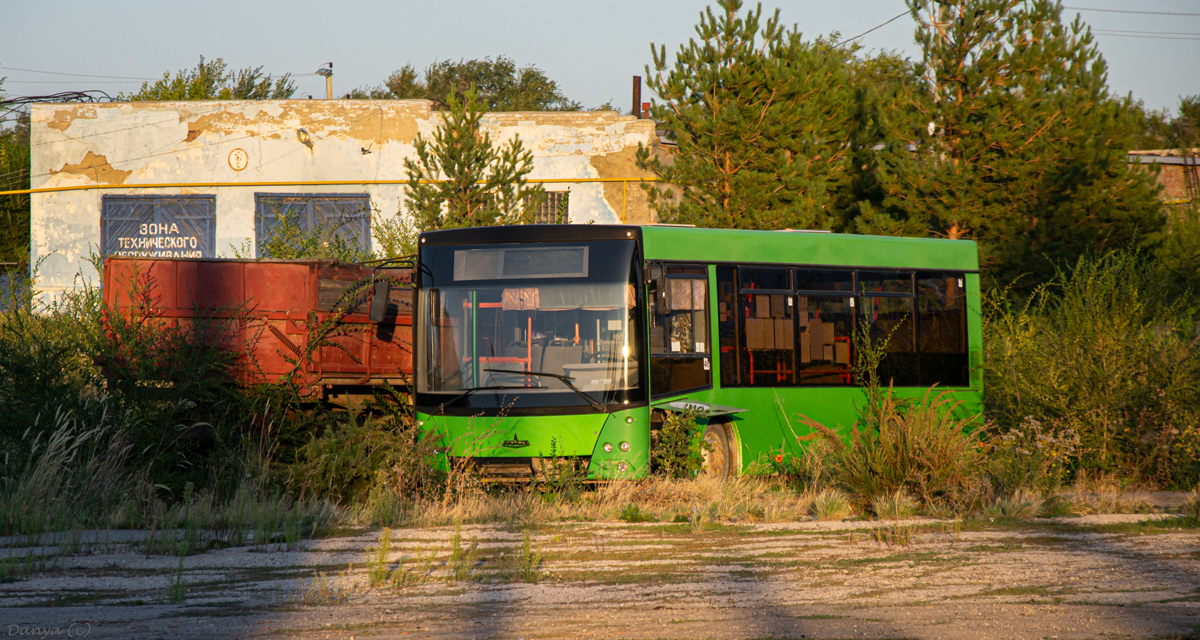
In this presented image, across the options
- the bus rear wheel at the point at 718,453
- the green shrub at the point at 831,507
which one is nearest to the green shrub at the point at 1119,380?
the green shrub at the point at 831,507

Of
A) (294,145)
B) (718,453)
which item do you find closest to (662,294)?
(718,453)

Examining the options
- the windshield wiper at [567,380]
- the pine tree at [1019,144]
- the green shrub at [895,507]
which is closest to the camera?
the green shrub at [895,507]

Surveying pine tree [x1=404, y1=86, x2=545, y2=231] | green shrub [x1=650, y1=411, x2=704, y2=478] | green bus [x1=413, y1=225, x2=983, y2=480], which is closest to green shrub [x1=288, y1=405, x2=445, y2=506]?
green bus [x1=413, y1=225, x2=983, y2=480]

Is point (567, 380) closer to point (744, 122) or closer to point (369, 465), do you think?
point (369, 465)

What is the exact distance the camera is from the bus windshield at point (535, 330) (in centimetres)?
956

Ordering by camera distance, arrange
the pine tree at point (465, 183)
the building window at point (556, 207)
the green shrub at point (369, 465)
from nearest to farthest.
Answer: the green shrub at point (369, 465) < the pine tree at point (465, 183) < the building window at point (556, 207)

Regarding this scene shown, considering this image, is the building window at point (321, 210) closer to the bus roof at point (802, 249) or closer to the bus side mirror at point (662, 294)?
the bus roof at point (802, 249)

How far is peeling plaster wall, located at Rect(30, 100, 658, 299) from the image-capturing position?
27156 millimetres

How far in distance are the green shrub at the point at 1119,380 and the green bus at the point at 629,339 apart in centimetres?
187

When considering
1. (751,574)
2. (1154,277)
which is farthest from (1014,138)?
(751,574)

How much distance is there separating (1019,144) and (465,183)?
38.4 ft

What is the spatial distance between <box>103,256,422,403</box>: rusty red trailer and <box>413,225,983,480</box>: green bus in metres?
2.11

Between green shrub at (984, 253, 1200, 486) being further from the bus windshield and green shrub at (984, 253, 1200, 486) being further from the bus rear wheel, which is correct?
the bus windshield

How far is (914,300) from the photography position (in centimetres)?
1209
